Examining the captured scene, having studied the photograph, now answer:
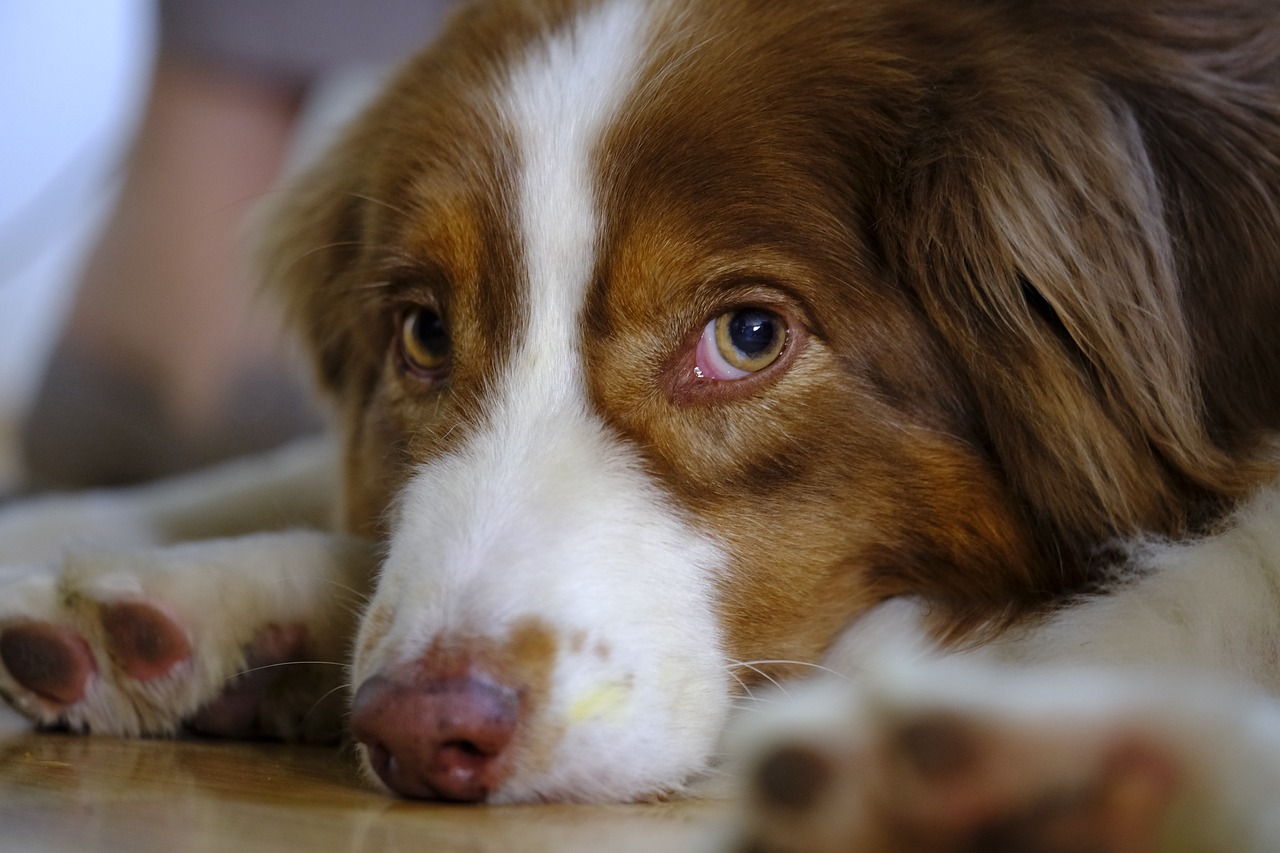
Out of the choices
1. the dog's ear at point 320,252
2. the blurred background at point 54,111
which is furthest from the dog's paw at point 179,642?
the blurred background at point 54,111

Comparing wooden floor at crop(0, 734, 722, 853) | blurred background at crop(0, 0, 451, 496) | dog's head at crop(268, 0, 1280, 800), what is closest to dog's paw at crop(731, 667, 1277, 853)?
wooden floor at crop(0, 734, 722, 853)

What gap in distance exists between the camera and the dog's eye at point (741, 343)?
1945 millimetres

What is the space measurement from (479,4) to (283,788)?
154 centimetres

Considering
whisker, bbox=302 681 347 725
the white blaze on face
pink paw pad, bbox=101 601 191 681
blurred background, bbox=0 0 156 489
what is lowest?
whisker, bbox=302 681 347 725

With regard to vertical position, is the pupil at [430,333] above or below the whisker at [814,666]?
above

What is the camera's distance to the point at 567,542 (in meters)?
1.71

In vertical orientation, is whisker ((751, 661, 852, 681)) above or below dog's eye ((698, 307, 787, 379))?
below

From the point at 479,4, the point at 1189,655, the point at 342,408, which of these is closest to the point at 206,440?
the point at 342,408

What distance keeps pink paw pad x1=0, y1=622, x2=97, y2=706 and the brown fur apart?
595 millimetres

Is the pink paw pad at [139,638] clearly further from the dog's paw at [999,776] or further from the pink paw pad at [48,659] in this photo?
the dog's paw at [999,776]

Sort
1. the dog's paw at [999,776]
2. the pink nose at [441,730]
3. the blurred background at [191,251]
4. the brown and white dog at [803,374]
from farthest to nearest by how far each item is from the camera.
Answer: the blurred background at [191,251] → the brown and white dog at [803,374] → the pink nose at [441,730] → the dog's paw at [999,776]

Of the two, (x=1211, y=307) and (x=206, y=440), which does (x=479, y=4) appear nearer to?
(x=1211, y=307)

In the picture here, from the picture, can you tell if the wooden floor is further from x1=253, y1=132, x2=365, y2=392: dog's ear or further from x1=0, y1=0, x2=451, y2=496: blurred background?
x1=0, y1=0, x2=451, y2=496: blurred background

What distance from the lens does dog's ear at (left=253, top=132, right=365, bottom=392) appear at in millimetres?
2727
